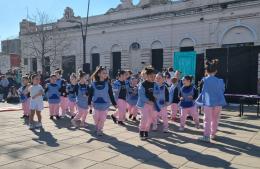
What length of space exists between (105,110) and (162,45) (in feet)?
82.9

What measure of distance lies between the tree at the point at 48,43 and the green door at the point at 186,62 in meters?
23.8

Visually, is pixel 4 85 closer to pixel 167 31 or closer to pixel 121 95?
pixel 121 95

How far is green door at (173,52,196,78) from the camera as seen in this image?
2023 centimetres

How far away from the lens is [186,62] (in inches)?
811

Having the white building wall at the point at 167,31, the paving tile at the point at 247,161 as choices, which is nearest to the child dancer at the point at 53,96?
the paving tile at the point at 247,161

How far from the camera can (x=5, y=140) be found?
28.2 ft

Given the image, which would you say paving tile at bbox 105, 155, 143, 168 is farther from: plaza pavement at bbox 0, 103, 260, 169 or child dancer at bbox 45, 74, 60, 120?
child dancer at bbox 45, 74, 60, 120

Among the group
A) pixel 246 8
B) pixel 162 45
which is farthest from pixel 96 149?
pixel 162 45

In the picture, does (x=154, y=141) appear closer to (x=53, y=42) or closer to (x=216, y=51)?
(x=216, y=51)

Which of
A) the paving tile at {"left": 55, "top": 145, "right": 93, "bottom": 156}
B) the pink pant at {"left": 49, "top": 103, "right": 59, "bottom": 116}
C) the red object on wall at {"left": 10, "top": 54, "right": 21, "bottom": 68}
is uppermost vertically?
the red object on wall at {"left": 10, "top": 54, "right": 21, "bottom": 68}

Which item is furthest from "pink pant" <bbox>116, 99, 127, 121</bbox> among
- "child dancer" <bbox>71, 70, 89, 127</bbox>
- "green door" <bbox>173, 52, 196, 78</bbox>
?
"green door" <bbox>173, 52, 196, 78</bbox>

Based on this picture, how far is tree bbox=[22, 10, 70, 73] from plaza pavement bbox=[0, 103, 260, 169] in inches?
1296

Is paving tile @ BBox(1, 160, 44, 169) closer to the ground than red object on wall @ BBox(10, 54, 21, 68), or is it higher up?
closer to the ground

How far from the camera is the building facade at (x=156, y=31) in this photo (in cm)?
2855
